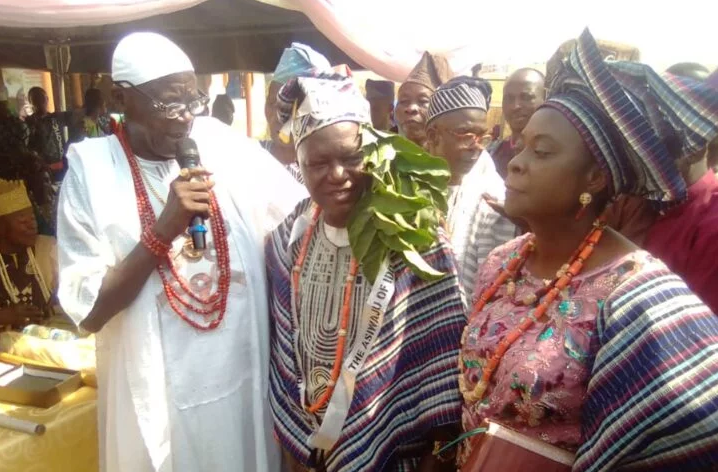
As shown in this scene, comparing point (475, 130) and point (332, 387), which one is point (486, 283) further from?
point (475, 130)

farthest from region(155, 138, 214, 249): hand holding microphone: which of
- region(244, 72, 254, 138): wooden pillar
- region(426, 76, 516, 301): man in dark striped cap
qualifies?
region(244, 72, 254, 138): wooden pillar

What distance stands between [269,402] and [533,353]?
1103 mm

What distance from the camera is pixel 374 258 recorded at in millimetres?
1784

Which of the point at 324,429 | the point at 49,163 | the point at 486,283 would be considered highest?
the point at 486,283

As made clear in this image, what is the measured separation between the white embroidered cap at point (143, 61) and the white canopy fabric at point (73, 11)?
85.1 inches

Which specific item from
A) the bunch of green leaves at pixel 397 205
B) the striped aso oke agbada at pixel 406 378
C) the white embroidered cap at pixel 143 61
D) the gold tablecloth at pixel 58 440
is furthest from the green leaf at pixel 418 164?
the gold tablecloth at pixel 58 440

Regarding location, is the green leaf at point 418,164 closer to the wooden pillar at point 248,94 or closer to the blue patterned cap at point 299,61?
the blue patterned cap at point 299,61

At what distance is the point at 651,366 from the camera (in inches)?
46.5

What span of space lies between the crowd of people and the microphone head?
23 millimetres

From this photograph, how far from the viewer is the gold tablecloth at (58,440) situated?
229 cm

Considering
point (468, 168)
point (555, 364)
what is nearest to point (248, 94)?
point (468, 168)

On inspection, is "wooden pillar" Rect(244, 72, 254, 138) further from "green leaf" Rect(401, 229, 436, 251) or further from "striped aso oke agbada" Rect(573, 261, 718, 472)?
"striped aso oke agbada" Rect(573, 261, 718, 472)

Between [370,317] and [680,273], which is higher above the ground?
[680,273]

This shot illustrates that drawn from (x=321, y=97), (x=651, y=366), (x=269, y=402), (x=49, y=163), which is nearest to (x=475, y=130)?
(x=321, y=97)
